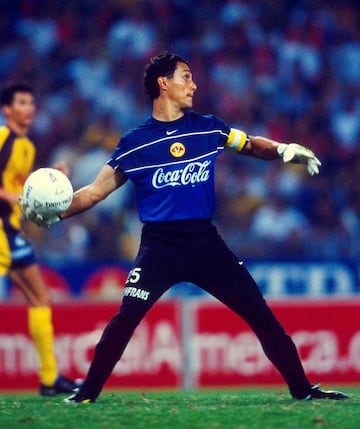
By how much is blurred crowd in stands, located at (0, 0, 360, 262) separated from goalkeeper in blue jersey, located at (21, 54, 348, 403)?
7015 millimetres

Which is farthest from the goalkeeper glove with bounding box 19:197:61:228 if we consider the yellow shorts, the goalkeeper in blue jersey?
the yellow shorts

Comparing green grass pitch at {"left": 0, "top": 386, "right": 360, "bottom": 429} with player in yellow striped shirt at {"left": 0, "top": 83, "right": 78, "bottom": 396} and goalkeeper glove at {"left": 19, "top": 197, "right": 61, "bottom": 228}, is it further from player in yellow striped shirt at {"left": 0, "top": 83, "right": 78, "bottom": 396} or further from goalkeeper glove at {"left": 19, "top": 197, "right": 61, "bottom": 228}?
player in yellow striped shirt at {"left": 0, "top": 83, "right": 78, "bottom": 396}

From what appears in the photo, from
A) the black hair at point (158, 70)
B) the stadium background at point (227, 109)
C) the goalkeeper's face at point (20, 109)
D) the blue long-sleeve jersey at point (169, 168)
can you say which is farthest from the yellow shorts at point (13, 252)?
the stadium background at point (227, 109)

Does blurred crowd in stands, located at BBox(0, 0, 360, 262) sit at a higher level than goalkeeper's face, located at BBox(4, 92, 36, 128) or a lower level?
higher

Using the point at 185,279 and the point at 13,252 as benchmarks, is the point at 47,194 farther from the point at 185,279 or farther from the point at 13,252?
the point at 13,252

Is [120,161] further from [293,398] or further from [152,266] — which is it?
[293,398]

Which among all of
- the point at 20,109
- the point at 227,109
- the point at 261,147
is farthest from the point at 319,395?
the point at 227,109

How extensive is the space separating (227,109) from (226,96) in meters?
0.22

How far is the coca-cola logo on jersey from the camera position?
6852 millimetres

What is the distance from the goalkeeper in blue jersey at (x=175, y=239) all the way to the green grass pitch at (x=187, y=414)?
0.27 meters

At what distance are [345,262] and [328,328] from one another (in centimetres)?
A: 242

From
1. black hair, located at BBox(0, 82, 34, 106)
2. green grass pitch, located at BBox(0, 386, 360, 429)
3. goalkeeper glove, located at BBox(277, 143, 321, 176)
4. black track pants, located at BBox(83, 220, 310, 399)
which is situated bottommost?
green grass pitch, located at BBox(0, 386, 360, 429)

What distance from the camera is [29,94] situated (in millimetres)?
9359

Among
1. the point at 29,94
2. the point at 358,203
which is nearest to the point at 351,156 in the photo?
the point at 358,203
